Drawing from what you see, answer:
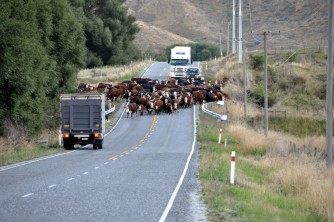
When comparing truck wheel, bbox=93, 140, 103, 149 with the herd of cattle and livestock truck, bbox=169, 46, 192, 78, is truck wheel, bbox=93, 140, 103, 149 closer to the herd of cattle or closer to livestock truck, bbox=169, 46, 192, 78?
the herd of cattle

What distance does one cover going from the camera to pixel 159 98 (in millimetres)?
66938

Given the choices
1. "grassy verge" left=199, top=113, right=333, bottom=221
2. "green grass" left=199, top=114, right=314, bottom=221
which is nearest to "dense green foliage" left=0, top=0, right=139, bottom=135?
"grassy verge" left=199, top=113, right=333, bottom=221

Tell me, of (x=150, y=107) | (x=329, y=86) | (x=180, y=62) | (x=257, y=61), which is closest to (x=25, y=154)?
(x=329, y=86)

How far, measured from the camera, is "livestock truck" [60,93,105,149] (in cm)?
3972

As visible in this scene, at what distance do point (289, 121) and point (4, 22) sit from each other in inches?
1324

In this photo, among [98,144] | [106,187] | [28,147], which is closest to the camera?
[106,187]

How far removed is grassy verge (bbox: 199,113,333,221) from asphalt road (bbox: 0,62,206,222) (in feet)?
1.87

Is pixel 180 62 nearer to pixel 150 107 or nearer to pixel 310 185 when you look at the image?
pixel 150 107

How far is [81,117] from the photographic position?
131 feet

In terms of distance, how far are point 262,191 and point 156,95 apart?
154ft

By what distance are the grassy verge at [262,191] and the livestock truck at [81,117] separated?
6.82 metres

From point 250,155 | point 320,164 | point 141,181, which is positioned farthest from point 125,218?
point 250,155

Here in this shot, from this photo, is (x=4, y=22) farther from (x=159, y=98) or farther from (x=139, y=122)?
(x=159, y=98)

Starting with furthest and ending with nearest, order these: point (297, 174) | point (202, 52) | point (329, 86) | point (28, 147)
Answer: point (202, 52) → point (28, 147) → point (329, 86) → point (297, 174)
